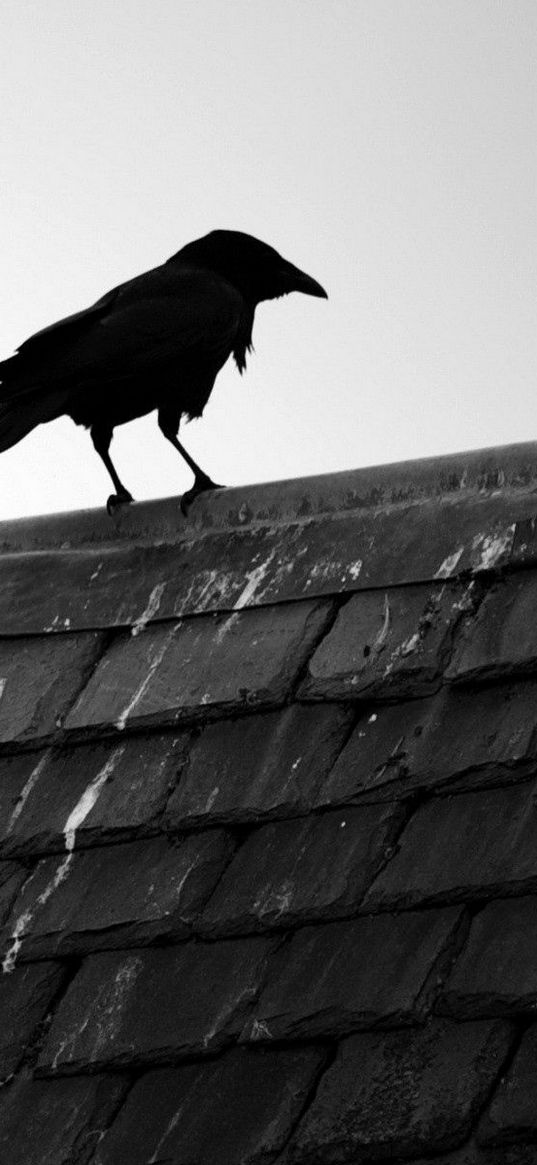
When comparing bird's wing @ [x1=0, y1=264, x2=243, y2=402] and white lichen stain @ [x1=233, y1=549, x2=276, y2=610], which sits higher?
bird's wing @ [x1=0, y1=264, x2=243, y2=402]

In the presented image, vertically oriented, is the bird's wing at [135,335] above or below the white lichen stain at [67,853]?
above

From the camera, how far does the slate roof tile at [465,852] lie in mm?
2213

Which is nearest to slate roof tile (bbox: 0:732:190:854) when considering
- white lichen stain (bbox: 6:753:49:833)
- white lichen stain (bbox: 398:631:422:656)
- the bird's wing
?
white lichen stain (bbox: 6:753:49:833)

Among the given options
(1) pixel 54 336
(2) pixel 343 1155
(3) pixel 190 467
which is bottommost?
(2) pixel 343 1155

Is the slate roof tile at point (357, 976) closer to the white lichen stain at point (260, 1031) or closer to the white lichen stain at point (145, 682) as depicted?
the white lichen stain at point (260, 1031)

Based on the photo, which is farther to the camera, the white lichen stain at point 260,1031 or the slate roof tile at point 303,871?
the slate roof tile at point 303,871

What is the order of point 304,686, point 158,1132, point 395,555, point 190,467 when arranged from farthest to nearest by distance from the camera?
point 190,467 < point 395,555 < point 304,686 < point 158,1132

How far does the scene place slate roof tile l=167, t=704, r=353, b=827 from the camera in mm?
2539

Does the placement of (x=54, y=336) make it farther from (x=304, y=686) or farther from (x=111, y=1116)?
(x=111, y=1116)

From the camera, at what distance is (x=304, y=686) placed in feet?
8.92

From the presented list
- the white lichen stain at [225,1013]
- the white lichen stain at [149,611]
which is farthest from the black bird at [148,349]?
the white lichen stain at [225,1013]

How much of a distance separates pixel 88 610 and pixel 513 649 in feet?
3.12

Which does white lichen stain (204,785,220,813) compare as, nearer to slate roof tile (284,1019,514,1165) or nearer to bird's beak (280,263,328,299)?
slate roof tile (284,1019,514,1165)

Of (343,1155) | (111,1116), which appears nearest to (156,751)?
(111,1116)
